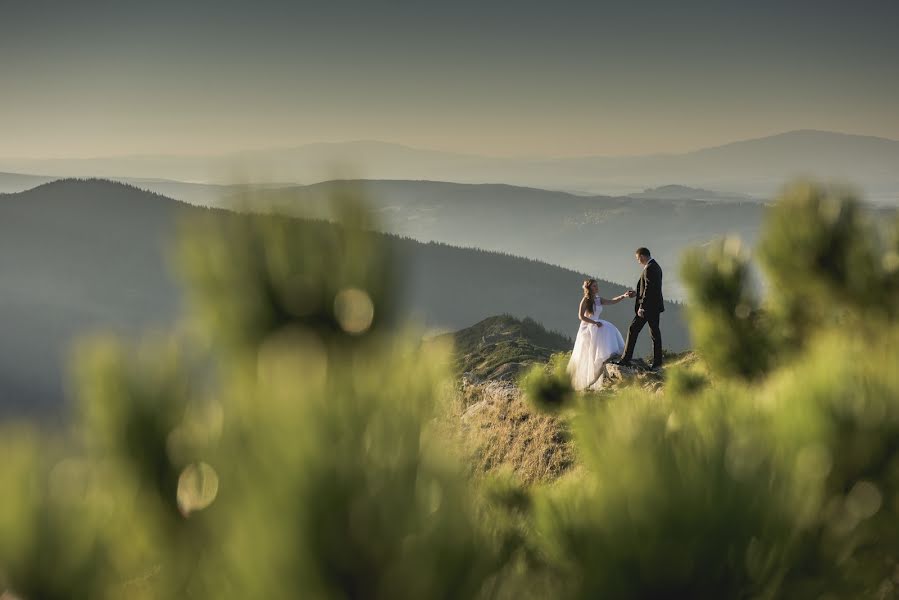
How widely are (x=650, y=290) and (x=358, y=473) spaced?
36.4 ft

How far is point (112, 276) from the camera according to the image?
179 metres

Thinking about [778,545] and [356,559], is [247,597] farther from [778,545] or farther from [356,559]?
[778,545]

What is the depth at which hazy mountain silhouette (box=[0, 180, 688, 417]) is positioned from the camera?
162 m

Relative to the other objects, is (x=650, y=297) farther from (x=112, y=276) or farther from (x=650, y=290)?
(x=112, y=276)

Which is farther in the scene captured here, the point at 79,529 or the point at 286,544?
the point at 79,529

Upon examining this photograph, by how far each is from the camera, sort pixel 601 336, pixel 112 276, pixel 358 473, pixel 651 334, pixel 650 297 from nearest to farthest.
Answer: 1. pixel 358 473
2. pixel 650 297
3. pixel 651 334
4. pixel 601 336
5. pixel 112 276

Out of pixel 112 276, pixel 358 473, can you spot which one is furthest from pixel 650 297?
pixel 112 276

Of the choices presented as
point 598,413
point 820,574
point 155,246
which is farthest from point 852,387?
point 155,246

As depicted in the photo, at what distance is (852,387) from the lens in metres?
1.32

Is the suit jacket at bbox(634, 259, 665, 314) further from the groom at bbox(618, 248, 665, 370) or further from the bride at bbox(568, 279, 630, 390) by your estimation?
the bride at bbox(568, 279, 630, 390)

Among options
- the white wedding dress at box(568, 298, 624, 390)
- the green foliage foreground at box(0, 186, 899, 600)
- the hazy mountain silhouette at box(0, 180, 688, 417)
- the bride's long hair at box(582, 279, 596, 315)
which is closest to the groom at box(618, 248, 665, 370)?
the white wedding dress at box(568, 298, 624, 390)

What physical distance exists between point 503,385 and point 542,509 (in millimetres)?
12932

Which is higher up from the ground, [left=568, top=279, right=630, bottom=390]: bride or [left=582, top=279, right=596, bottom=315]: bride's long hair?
[left=582, top=279, right=596, bottom=315]: bride's long hair

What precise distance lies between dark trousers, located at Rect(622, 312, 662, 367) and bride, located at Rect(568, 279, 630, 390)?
A: 373 millimetres
